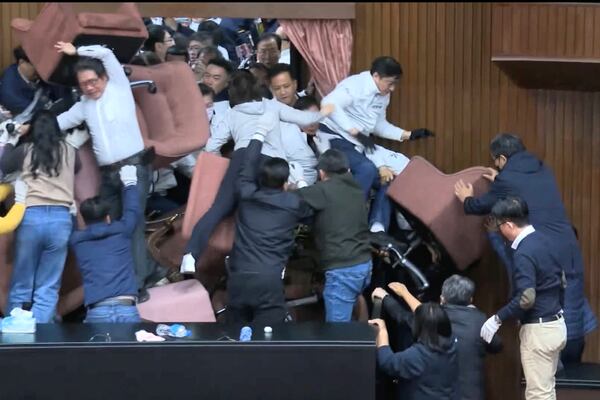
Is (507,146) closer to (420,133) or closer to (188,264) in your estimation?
(420,133)

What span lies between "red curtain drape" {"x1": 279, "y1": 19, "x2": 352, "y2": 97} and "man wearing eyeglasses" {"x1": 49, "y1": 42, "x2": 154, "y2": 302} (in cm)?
136

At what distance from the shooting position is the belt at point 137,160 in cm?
742

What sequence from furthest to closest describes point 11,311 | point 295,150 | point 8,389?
point 295,150 < point 11,311 < point 8,389

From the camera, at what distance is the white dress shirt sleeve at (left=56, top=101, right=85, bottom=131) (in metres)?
7.42

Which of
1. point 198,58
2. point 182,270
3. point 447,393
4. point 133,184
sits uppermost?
point 198,58

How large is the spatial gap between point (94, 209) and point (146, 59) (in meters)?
1.43

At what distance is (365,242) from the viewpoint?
7535 millimetres

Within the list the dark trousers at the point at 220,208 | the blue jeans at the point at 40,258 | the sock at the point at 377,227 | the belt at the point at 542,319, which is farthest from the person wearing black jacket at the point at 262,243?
the belt at the point at 542,319

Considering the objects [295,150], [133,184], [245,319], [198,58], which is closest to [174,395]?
[245,319]

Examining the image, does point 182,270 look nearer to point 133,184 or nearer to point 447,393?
point 133,184

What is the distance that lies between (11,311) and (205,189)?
1321 millimetres

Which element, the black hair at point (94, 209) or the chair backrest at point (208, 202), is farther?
the chair backrest at point (208, 202)

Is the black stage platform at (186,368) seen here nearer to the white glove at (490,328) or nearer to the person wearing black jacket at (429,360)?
the person wearing black jacket at (429,360)

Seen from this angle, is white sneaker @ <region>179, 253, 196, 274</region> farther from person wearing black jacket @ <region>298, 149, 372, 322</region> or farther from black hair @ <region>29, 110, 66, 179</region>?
black hair @ <region>29, 110, 66, 179</region>
